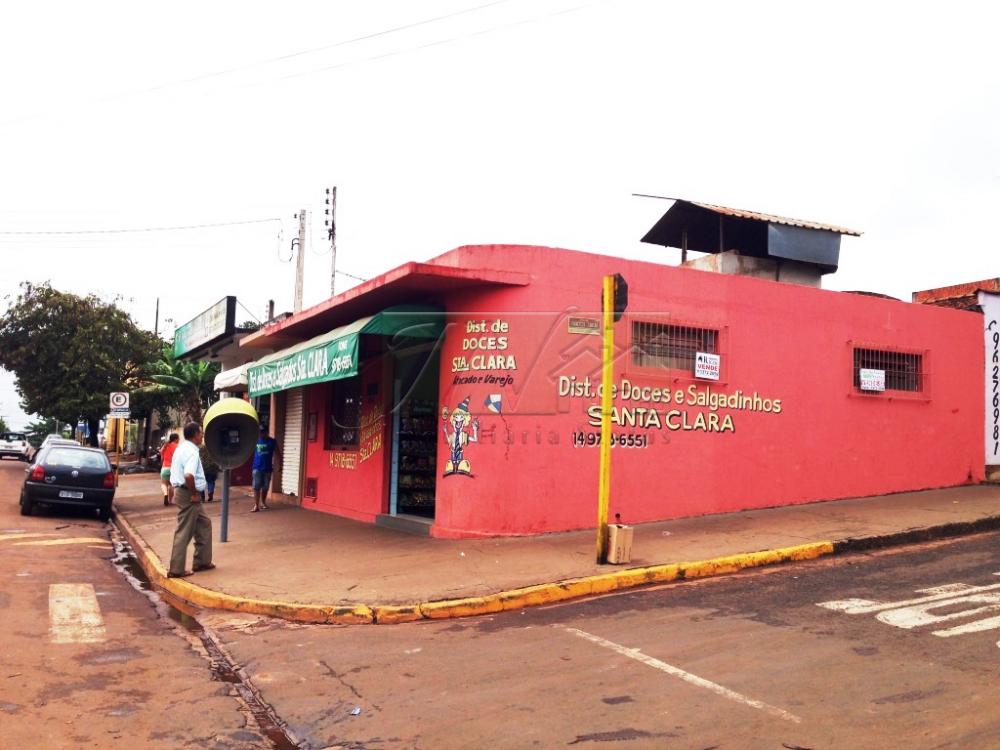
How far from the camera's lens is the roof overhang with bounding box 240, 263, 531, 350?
1013cm

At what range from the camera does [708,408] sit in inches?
448

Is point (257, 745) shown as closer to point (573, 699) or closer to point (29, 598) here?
point (573, 699)

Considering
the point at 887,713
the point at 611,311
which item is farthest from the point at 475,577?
the point at 887,713

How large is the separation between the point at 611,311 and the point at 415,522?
4.78 m

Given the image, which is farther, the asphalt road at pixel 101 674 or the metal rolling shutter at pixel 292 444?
the metal rolling shutter at pixel 292 444

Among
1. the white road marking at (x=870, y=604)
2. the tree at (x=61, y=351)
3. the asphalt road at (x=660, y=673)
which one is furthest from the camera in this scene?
the tree at (x=61, y=351)

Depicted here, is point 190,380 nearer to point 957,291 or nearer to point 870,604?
point 957,291

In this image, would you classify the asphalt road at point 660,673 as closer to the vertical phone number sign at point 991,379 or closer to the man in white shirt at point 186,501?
the man in white shirt at point 186,501

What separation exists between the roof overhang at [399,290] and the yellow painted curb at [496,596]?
397cm

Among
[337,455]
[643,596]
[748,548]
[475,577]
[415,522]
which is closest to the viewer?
[643,596]

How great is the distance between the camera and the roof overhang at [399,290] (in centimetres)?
1013

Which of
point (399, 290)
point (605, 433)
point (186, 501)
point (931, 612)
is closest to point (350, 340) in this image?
point (399, 290)

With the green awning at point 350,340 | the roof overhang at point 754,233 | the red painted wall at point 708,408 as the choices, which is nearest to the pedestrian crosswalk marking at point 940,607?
the red painted wall at point 708,408

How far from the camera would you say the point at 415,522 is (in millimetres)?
11703
